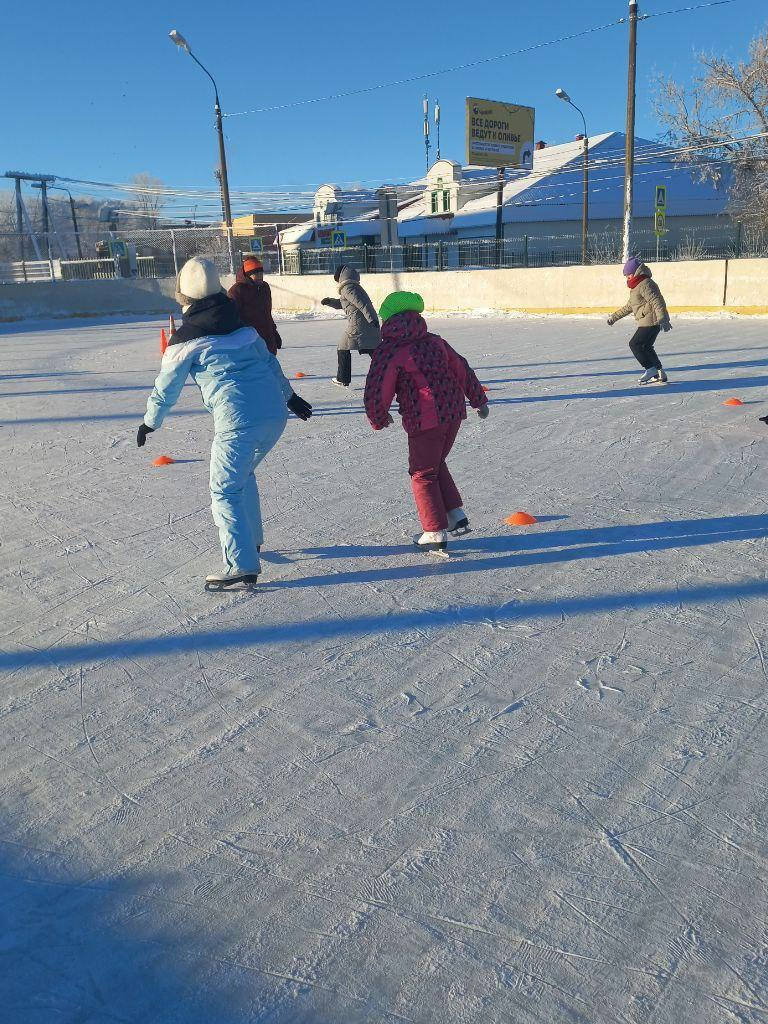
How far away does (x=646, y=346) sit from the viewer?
910 cm

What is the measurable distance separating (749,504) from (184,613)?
11.3 feet

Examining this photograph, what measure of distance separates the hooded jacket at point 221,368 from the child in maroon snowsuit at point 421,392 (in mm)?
600

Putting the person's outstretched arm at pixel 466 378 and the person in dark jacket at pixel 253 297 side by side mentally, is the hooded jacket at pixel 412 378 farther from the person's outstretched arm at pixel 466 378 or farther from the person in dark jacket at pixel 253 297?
the person in dark jacket at pixel 253 297

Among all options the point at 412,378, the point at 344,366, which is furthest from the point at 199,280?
the point at 344,366

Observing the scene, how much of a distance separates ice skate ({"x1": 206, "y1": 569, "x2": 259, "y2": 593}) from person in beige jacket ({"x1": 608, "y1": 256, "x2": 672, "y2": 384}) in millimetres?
6413

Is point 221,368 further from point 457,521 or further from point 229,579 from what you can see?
point 457,521

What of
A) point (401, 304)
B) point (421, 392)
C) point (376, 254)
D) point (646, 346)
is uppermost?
point (376, 254)

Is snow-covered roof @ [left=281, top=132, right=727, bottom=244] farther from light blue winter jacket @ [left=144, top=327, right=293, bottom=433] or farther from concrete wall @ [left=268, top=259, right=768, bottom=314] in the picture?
light blue winter jacket @ [left=144, top=327, right=293, bottom=433]

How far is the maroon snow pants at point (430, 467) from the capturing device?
14.1 feet

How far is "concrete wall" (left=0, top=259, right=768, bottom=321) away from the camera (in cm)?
1728

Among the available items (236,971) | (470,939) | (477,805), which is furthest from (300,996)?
(477,805)

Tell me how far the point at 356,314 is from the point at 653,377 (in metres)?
3.58

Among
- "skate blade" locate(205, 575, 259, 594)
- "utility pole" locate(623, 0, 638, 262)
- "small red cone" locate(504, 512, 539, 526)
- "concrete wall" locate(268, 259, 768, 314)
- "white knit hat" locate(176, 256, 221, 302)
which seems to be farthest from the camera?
"utility pole" locate(623, 0, 638, 262)

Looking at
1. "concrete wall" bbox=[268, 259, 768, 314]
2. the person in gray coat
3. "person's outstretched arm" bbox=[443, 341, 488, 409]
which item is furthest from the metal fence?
"person's outstretched arm" bbox=[443, 341, 488, 409]
